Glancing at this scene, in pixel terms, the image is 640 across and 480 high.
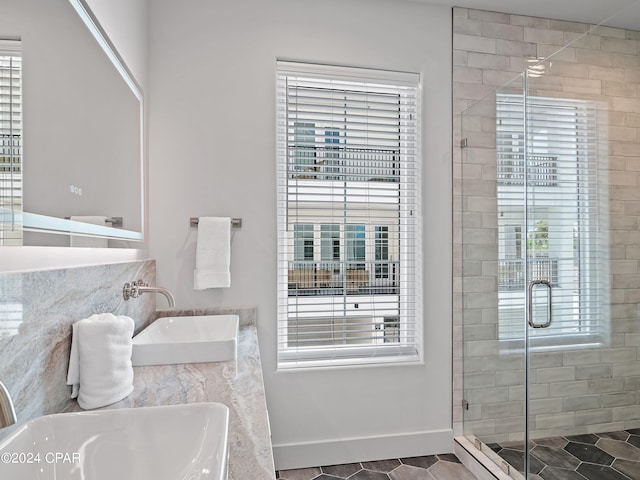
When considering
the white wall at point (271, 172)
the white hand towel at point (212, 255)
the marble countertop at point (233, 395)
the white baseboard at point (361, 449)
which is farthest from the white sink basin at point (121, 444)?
the white baseboard at point (361, 449)

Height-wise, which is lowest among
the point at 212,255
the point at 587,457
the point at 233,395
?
the point at 587,457

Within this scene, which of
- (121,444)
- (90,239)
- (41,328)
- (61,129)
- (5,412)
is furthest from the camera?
(90,239)

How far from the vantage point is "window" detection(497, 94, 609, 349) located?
62.1 inches

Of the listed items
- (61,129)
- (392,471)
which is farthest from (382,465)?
(61,129)

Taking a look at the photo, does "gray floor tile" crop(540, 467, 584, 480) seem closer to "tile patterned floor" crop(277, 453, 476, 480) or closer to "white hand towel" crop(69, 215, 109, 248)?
"tile patterned floor" crop(277, 453, 476, 480)

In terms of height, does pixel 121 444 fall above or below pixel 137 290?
below

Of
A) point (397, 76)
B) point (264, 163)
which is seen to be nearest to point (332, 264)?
point (264, 163)

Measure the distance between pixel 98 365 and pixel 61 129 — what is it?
638 mm

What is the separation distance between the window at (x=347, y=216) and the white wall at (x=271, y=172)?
8cm

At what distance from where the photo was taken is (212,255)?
75.1 inches

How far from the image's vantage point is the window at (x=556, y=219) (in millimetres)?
1578

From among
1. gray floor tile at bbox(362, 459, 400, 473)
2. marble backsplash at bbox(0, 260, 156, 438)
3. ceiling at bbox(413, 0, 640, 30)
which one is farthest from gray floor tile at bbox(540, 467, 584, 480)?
ceiling at bbox(413, 0, 640, 30)

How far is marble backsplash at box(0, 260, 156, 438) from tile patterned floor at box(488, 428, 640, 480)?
6.37 feet

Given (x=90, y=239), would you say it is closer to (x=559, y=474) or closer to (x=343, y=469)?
(x=343, y=469)
